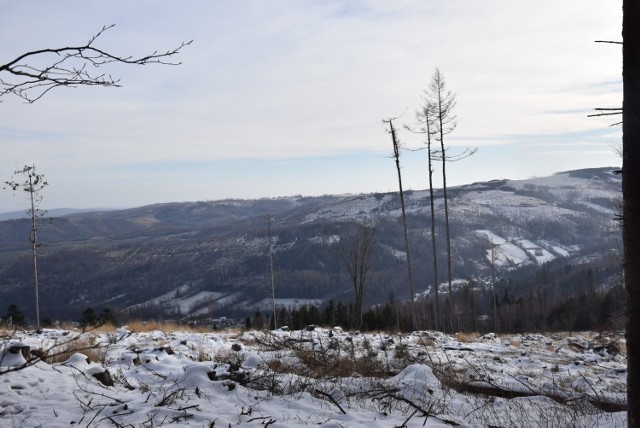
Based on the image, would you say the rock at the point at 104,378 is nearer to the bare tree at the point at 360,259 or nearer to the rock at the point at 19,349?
the rock at the point at 19,349

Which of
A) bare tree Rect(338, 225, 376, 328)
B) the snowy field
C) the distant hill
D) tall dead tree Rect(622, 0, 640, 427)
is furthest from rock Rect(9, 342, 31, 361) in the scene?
the distant hill

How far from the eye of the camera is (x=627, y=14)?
9.34 ft

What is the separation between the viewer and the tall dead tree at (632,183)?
2.83m

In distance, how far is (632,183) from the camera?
2.85 metres

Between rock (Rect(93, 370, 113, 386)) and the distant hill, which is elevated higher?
rock (Rect(93, 370, 113, 386))

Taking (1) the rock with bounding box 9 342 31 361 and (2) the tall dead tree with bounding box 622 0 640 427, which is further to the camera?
(1) the rock with bounding box 9 342 31 361

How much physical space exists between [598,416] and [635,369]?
7.51ft

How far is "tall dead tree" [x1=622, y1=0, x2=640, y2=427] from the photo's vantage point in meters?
2.83

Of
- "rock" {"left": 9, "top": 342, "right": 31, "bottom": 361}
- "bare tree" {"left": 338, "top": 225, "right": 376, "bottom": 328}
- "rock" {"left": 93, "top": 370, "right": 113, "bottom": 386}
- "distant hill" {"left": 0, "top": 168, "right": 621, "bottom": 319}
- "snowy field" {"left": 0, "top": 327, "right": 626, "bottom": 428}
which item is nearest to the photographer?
"snowy field" {"left": 0, "top": 327, "right": 626, "bottom": 428}

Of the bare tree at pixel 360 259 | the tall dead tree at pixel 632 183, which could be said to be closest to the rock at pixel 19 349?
the tall dead tree at pixel 632 183

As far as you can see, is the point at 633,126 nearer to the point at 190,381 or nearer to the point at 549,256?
A: the point at 190,381

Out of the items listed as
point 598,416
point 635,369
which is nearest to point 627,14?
point 635,369

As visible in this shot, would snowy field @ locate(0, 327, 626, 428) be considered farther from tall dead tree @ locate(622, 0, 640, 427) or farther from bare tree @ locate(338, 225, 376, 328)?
bare tree @ locate(338, 225, 376, 328)

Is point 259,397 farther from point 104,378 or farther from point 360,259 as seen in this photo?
point 360,259
